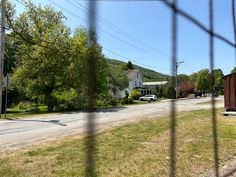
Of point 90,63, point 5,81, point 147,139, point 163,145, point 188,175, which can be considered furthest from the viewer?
point 5,81

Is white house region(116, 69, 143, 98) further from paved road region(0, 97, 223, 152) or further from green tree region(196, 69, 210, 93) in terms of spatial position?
green tree region(196, 69, 210, 93)

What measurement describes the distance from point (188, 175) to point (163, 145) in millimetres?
2958

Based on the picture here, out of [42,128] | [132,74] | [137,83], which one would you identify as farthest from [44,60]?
[137,83]

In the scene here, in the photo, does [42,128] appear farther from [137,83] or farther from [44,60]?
[137,83]

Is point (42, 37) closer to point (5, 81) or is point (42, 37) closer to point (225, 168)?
point (5, 81)

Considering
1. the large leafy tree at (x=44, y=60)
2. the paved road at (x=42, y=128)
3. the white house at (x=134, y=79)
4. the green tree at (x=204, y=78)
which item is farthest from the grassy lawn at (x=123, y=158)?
the white house at (x=134, y=79)

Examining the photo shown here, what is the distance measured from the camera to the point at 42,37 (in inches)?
1302

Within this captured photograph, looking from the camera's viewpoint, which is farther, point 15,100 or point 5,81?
point 15,100

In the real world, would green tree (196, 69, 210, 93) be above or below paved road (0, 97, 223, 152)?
above

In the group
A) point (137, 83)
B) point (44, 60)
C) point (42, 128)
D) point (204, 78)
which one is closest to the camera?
point (204, 78)

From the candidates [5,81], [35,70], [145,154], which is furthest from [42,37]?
[145,154]

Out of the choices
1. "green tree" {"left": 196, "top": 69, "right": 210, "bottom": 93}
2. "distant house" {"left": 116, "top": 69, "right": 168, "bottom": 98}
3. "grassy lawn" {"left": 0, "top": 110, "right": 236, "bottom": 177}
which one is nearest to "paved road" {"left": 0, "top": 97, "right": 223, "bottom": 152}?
"grassy lawn" {"left": 0, "top": 110, "right": 236, "bottom": 177}

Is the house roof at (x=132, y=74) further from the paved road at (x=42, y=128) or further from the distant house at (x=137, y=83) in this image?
the paved road at (x=42, y=128)

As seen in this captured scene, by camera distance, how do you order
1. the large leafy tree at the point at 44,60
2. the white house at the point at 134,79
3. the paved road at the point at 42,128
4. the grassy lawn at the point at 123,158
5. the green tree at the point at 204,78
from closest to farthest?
the green tree at the point at 204,78 → the grassy lawn at the point at 123,158 → the paved road at the point at 42,128 → the large leafy tree at the point at 44,60 → the white house at the point at 134,79
